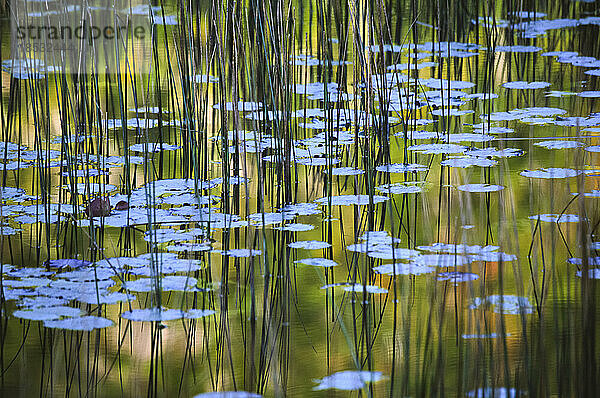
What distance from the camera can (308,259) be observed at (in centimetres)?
Answer: 185

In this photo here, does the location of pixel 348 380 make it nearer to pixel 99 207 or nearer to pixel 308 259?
pixel 308 259

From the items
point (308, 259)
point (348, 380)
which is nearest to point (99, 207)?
point (308, 259)

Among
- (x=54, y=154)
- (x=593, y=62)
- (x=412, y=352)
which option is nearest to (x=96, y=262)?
(x=412, y=352)

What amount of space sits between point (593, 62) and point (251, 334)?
7.67 feet

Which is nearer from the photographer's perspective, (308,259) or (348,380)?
(348,380)

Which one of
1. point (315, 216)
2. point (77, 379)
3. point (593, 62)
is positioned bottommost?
point (77, 379)

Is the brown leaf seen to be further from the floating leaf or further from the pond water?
the floating leaf

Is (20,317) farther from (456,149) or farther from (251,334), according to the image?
(456,149)

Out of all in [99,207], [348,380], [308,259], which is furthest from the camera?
[99,207]

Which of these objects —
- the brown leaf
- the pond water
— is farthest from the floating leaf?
the brown leaf

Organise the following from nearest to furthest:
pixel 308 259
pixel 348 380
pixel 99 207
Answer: pixel 348 380, pixel 308 259, pixel 99 207

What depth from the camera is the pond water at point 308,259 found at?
1.47 metres

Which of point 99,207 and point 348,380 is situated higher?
point 99,207

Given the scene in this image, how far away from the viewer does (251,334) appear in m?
1.59
